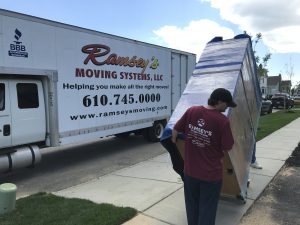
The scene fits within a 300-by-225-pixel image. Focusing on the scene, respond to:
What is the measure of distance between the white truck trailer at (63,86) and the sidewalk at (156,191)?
169 cm

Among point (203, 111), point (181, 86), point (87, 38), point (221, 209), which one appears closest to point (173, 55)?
point (181, 86)

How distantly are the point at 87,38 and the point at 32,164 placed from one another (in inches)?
134

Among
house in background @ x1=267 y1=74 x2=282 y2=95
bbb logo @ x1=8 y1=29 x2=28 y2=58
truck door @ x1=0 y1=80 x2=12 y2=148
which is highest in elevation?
bbb logo @ x1=8 y1=29 x2=28 y2=58

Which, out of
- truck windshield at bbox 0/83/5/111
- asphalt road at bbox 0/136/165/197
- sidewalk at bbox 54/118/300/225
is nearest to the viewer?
sidewalk at bbox 54/118/300/225

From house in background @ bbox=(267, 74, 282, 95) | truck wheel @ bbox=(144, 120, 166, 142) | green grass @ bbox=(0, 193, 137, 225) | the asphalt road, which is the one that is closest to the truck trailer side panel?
truck wheel @ bbox=(144, 120, 166, 142)

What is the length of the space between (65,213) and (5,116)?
3178 mm

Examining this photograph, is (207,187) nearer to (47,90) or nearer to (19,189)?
(19,189)

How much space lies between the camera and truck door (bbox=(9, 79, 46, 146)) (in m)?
8.17

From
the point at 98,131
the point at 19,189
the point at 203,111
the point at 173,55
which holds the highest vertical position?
the point at 173,55

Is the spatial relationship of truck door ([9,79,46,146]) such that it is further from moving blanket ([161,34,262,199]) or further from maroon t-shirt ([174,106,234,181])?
maroon t-shirt ([174,106,234,181])

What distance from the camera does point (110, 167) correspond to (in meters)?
9.55

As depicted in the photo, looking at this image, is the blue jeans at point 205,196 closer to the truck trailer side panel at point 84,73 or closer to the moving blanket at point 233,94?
the moving blanket at point 233,94

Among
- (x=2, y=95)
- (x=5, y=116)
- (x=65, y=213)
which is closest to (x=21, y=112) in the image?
(x=5, y=116)

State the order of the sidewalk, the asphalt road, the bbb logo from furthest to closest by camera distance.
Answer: the asphalt road < the bbb logo < the sidewalk
